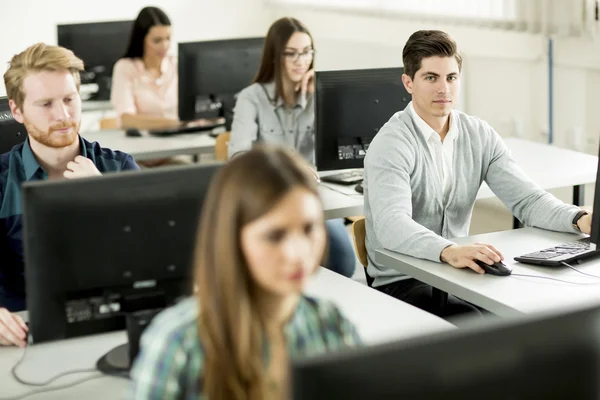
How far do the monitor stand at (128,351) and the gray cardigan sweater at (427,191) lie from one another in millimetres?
927

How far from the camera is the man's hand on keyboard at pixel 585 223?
111 inches

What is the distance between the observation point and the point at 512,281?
2486 mm

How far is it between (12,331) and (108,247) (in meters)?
0.42

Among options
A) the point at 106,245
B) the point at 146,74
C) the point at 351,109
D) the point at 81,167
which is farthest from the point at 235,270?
the point at 146,74

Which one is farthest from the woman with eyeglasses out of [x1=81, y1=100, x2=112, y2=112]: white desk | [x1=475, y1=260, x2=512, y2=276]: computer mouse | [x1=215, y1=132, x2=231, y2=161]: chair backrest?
[x1=81, y1=100, x2=112, y2=112]: white desk

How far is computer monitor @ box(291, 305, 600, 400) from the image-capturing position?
3.27 feet

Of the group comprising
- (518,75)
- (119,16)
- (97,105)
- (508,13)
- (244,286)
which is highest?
(119,16)

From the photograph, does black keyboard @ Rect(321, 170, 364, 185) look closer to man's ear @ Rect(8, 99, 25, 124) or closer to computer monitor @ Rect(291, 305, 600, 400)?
man's ear @ Rect(8, 99, 25, 124)

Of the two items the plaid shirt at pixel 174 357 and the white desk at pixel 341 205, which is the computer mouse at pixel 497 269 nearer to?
the white desk at pixel 341 205

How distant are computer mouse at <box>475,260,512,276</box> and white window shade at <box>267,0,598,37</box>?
2408 millimetres

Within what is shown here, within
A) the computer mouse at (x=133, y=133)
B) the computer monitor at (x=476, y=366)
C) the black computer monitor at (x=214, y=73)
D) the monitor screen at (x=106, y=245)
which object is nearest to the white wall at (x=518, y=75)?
the black computer monitor at (x=214, y=73)

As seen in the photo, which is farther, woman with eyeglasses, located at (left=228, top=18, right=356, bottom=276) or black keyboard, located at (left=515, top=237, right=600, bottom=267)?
woman with eyeglasses, located at (left=228, top=18, right=356, bottom=276)

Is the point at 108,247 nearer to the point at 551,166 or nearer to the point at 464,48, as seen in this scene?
the point at 551,166

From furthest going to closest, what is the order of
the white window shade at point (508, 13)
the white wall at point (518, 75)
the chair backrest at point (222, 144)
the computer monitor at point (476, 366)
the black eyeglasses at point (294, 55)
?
the white wall at point (518, 75)
the white window shade at point (508, 13)
the chair backrest at point (222, 144)
the black eyeglasses at point (294, 55)
the computer monitor at point (476, 366)
